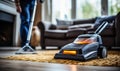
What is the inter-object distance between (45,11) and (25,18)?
308 cm

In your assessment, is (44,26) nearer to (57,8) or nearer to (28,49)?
(28,49)

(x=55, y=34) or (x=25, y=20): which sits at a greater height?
(x=25, y=20)

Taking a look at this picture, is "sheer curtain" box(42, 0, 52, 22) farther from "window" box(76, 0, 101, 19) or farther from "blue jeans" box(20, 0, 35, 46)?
"blue jeans" box(20, 0, 35, 46)

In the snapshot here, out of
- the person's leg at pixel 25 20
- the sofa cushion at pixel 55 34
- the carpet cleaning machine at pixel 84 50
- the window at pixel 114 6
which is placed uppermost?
the window at pixel 114 6

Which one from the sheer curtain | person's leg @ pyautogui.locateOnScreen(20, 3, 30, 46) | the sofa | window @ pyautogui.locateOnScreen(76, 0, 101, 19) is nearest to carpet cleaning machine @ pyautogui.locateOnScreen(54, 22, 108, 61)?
person's leg @ pyautogui.locateOnScreen(20, 3, 30, 46)

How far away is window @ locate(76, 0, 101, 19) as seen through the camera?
5.05 m

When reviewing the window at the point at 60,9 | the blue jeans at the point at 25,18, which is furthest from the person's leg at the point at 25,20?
the window at the point at 60,9

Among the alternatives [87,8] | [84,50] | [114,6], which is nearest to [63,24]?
[87,8]

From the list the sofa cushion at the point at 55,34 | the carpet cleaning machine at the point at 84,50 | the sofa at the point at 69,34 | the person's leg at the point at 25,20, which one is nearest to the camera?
the carpet cleaning machine at the point at 84,50

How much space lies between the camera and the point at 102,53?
62.9 inches

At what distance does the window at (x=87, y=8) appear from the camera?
199 inches

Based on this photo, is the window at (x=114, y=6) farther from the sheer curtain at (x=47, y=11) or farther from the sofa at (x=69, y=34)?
the sheer curtain at (x=47, y=11)

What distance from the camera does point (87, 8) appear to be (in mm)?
5246

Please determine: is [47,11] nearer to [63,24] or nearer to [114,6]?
[63,24]
